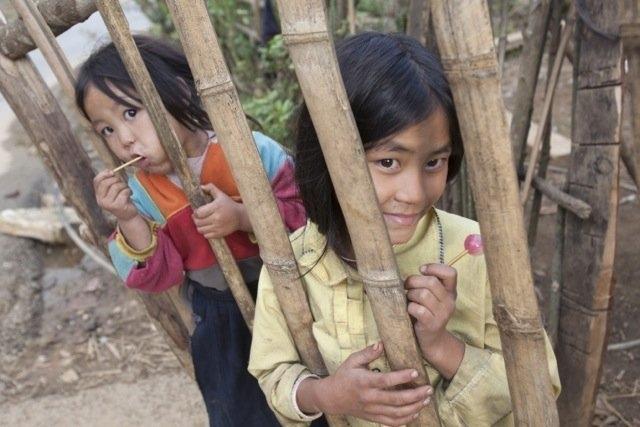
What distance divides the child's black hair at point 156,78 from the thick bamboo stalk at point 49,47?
0.02 m

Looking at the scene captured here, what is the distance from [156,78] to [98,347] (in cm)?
239

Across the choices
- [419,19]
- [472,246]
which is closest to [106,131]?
[472,246]

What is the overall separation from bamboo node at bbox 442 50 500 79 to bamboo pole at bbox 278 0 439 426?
0.46ft

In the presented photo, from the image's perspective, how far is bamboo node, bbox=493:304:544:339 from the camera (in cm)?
90

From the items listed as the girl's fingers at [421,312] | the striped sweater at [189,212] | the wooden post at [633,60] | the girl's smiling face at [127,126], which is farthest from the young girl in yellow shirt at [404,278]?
the wooden post at [633,60]

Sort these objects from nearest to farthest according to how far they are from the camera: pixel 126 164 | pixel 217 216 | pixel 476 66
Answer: pixel 476 66 < pixel 217 216 < pixel 126 164

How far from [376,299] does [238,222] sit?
1.52 feet

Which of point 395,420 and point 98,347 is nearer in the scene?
point 395,420

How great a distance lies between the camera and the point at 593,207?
1.78 metres

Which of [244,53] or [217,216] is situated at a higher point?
[217,216]

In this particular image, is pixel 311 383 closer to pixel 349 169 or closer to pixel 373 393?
pixel 373 393

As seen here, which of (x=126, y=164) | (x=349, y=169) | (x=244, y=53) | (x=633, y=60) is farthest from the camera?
(x=244, y=53)

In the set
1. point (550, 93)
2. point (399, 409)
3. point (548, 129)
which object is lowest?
point (548, 129)

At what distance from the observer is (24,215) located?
15.1 feet
